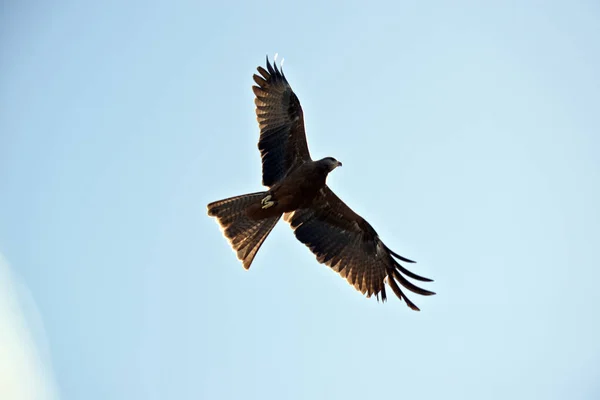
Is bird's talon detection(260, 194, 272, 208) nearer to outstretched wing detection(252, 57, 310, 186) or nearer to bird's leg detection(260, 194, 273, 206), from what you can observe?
bird's leg detection(260, 194, 273, 206)

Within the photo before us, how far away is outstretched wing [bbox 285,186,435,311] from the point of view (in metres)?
11.4

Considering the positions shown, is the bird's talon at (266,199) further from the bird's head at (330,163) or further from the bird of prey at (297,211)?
the bird's head at (330,163)

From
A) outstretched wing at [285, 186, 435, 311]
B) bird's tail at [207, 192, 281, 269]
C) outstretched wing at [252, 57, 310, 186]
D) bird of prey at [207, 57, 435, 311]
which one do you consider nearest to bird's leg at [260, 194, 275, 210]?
bird of prey at [207, 57, 435, 311]

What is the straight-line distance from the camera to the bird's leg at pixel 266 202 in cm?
1071

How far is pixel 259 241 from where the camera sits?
A: 10930mm

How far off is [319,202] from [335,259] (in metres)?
0.98

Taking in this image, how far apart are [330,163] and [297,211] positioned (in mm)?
1141

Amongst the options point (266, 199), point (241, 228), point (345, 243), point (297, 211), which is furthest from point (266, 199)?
point (345, 243)

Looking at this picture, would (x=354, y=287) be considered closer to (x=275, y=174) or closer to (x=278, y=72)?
(x=275, y=174)

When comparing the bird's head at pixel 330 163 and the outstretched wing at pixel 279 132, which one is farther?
the outstretched wing at pixel 279 132

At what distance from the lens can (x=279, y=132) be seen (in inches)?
439

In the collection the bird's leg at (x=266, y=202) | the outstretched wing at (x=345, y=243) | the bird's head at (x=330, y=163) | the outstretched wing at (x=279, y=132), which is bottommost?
the outstretched wing at (x=345, y=243)

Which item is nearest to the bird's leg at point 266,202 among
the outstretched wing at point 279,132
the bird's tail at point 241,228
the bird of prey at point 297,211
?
the bird of prey at point 297,211

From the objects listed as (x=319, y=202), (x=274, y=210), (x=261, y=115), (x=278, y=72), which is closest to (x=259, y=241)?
(x=274, y=210)
